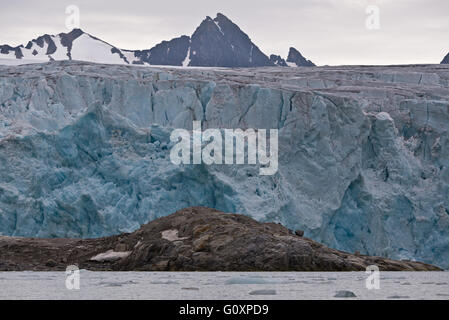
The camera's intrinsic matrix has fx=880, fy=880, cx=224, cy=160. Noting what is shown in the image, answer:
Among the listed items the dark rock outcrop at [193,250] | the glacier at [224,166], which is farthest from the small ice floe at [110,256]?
the glacier at [224,166]

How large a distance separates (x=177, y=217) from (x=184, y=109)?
9409 mm

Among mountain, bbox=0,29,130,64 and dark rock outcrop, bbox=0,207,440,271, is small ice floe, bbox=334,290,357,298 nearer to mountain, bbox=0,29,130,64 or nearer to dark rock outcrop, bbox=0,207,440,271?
dark rock outcrop, bbox=0,207,440,271

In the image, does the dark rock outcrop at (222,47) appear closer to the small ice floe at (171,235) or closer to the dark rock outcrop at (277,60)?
the dark rock outcrop at (277,60)

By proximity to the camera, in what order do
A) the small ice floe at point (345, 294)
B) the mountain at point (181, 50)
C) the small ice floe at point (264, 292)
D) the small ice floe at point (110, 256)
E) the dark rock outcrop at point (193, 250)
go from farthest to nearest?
1. the mountain at point (181, 50)
2. the small ice floe at point (110, 256)
3. the dark rock outcrop at point (193, 250)
4. the small ice floe at point (264, 292)
5. the small ice floe at point (345, 294)

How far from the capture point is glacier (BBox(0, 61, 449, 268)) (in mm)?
35906

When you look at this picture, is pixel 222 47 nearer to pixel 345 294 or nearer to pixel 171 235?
pixel 171 235

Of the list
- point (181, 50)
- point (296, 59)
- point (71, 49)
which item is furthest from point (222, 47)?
point (71, 49)

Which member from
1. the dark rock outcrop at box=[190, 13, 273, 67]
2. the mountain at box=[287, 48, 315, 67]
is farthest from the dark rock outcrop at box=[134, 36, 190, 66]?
the mountain at box=[287, 48, 315, 67]

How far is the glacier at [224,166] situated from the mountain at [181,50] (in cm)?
4112

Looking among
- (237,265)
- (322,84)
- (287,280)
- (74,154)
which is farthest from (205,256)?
(322,84)

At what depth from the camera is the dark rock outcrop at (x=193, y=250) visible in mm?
29109

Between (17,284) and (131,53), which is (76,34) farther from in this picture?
(17,284)

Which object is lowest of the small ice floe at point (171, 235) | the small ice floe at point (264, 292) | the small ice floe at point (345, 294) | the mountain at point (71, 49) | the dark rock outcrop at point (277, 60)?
the small ice floe at point (171, 235)
